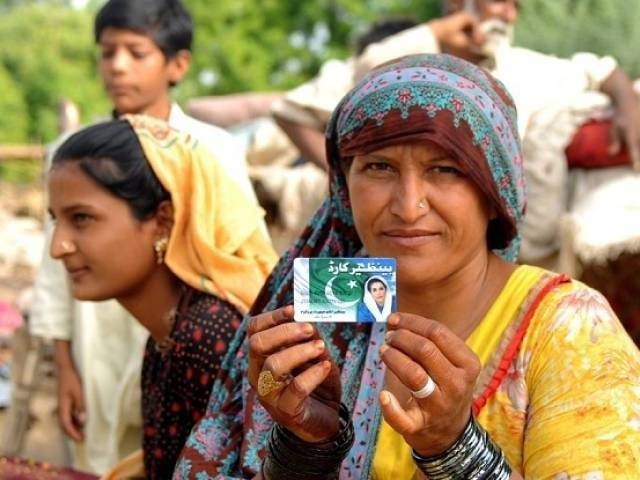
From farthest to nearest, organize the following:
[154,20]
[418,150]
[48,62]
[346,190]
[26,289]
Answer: [48,62], [26,289], [154,20], [346,190], [418,150]

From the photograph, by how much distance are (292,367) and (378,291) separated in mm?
195

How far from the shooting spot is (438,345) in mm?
1799

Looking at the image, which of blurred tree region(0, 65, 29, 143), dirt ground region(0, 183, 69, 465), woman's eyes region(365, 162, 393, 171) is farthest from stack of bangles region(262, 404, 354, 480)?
blurred tree region(0, 65, 29, 143)

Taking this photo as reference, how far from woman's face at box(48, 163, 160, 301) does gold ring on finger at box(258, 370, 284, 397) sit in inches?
50.3

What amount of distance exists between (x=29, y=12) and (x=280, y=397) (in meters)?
31.6

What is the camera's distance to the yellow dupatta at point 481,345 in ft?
7.06

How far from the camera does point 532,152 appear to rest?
15.0 ft

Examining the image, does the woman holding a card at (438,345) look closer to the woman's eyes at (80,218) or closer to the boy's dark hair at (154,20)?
the woman's eyes at (80,218)

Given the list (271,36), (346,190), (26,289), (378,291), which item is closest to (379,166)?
(346,190)

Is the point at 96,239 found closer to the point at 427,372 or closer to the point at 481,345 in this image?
the point at 481,345

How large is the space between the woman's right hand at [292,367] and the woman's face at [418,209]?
0.29m

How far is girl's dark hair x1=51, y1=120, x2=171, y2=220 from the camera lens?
311 cm

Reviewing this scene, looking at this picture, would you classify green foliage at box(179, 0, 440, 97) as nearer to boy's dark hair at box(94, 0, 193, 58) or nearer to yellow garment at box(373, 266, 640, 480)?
boy's dark hair at box(94, 0, 193, 58)

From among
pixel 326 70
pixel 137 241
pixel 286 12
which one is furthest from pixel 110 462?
pixel 286 12
